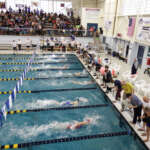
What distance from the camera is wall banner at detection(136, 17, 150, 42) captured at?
983 cm

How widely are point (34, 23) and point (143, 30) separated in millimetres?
11199

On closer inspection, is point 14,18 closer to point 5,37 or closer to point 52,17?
point 5,37

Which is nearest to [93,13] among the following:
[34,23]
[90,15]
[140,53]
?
[90,15]

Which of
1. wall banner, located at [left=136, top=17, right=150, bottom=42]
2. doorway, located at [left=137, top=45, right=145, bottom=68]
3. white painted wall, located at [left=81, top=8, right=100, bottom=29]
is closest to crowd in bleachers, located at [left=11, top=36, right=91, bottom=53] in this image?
white painted wall, located at [left=81, top=8, right=100, bottom=29]

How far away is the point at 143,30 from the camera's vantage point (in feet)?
33.8

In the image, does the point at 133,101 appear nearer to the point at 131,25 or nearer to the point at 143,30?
the point at 143,30

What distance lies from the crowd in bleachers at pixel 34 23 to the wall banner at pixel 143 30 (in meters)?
7.75

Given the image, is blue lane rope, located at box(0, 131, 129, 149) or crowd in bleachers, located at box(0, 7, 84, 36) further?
crowd in bleachers, located at box(0, 7, 84, 36)

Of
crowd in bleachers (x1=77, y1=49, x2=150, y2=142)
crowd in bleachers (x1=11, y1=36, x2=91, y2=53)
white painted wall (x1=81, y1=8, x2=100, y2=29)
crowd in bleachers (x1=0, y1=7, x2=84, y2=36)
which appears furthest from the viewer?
white painted wall (x1=81, y1=8, x2=100, y2=29)

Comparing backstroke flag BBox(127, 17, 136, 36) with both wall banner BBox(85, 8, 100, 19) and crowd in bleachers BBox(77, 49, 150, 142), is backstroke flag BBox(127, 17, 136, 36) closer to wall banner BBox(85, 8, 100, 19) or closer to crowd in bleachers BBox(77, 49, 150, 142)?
crowd in bleachers BBox(77, 49, 150, 142)

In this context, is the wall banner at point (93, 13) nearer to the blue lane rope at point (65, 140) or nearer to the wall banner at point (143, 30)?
the wall banner at point (143, 30)

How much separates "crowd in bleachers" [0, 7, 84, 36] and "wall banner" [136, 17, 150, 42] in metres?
A: 7.75

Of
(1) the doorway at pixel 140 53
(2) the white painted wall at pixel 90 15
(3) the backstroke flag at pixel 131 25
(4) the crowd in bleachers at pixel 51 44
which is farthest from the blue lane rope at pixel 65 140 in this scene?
(2) the white painted wall at pixel 90 15

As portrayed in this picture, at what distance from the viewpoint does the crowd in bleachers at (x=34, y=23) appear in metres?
16.3
